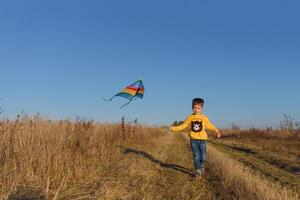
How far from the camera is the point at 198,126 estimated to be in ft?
30.4

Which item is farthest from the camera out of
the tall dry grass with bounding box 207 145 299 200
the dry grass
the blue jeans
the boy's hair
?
the boy's hair

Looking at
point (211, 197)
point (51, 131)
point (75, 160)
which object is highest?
point (51, 131)

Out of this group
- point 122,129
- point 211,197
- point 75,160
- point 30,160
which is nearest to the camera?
point 211,197

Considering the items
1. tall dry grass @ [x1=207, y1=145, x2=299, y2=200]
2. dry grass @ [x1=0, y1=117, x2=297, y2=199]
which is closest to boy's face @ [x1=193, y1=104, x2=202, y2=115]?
dry grass @ [x1=0, y1=117, x2=297, y2=199]

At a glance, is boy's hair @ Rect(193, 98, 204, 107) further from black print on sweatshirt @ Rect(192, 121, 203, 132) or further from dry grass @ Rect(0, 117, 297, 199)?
dry grass @ Rect(0, 117, 297, 199)

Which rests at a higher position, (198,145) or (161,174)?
(198,145)

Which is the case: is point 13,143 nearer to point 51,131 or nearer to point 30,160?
point 30,160

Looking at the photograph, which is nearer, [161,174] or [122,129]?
[161,174]

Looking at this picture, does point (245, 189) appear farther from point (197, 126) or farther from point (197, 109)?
point (197, 109)

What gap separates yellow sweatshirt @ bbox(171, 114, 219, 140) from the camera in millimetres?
9258

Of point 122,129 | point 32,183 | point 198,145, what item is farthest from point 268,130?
point 32,183

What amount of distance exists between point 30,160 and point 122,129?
11.6 meters

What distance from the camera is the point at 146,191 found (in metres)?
6.51

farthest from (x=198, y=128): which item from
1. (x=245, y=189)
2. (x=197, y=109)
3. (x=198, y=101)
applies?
(x=245, y=189)
